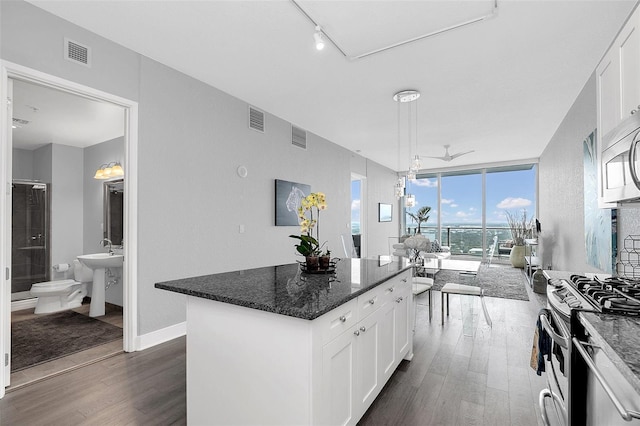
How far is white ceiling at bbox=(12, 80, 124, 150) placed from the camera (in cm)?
339

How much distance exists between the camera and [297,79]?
334 cm

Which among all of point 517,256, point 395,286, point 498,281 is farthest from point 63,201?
point 517,256

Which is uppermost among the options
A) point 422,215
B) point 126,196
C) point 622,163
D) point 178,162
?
point 178,162

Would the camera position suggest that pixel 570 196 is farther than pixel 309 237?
Yes

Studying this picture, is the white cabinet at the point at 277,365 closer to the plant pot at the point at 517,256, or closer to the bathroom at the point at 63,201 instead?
the bathroom at the point at 63,201

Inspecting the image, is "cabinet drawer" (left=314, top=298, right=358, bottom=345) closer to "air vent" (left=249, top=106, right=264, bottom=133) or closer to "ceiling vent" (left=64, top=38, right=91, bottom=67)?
"ceiling vent" (left=64, top=38, right=91, bottom=67)

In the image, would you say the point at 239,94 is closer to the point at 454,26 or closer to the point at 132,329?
the point at 454,26

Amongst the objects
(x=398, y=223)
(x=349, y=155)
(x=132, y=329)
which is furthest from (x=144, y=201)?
(x=398, y=223)

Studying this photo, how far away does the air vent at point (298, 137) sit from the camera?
485 cm

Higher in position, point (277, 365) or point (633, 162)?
point (633, 162)

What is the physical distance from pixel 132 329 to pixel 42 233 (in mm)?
3453

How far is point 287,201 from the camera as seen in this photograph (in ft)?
15.1

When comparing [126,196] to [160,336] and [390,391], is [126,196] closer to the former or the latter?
[160,336]

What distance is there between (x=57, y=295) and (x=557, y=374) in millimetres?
5198
